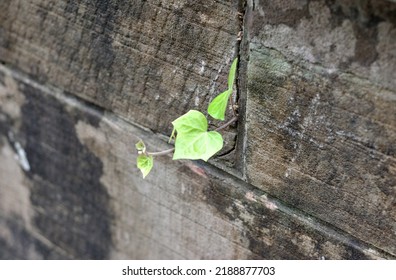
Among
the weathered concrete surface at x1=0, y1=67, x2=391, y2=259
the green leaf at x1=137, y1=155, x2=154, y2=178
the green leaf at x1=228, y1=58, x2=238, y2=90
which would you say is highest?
the green leaf at x1=228, y1=58, x2=238, y2=90

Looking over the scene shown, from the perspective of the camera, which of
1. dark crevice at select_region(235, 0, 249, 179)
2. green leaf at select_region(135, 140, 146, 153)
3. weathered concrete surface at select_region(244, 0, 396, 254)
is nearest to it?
weathered concrete surface at select_region(244, 0, 396, 254)

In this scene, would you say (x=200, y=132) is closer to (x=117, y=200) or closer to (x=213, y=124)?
(x=213, y=124)

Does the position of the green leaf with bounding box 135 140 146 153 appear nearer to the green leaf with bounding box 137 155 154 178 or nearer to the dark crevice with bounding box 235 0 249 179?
the green leaf with bounding box 137 155 154 178

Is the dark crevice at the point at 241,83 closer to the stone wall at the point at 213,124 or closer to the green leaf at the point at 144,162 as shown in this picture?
the stone wall at the point at 213,124

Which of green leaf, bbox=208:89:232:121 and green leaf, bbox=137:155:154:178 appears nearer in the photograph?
green leaf, bbox=208:89:232:121

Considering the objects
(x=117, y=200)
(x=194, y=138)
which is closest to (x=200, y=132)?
(x=194, y=138)

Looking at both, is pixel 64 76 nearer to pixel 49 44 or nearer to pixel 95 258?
pixel 49 44

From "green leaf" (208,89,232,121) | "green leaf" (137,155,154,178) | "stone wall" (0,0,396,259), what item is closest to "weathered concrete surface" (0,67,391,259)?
"stone wall" (0,0,396,259)

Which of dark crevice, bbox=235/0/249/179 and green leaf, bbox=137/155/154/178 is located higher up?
dark crevice, bbox=235/0/249/179
